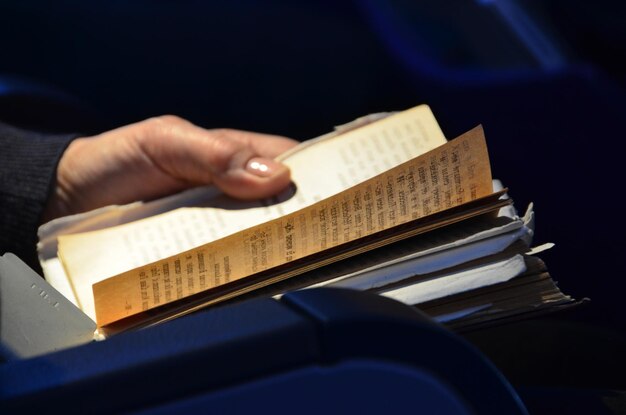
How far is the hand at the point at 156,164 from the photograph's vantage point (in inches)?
31.0

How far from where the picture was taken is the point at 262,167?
0.76m

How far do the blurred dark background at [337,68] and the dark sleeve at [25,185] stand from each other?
0.13m

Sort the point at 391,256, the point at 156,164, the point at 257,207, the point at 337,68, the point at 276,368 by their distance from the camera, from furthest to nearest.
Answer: the point at 337,68
the point at 156,164
the point at 257,207
the point at 391,256
the point at 276,368

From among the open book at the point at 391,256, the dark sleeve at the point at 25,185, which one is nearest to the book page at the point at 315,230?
the open book at the point at 391,256

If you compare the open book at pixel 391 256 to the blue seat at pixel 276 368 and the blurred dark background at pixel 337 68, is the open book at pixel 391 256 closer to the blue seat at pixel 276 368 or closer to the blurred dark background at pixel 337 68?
the blue seat at pixel 276 368

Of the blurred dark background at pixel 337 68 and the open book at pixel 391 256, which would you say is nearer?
the open book at pixel 391 256

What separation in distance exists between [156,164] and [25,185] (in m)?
0.15

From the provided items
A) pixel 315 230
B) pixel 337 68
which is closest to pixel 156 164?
pixel 315 230

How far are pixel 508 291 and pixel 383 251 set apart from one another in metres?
0.09

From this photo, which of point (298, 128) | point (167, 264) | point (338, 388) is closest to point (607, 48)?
point (298, 128)

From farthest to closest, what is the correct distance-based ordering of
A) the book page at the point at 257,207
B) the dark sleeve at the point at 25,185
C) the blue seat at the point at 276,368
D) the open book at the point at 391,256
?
1. the dark sleeve at the point at 25,185
2. the book page at the point at 257,207
3. the open book at the point at 391,256
4. the blue seat at the point at 276,368

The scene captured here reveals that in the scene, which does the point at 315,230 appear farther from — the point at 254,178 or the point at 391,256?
the point at 254,178

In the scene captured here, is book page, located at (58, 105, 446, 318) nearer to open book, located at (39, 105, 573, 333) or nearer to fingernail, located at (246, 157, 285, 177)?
fingernail, located at (246, 157, 285, 177)

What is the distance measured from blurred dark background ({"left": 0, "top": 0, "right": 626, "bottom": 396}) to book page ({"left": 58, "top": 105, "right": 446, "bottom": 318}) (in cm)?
26
